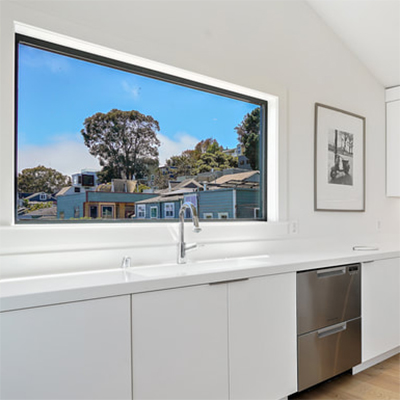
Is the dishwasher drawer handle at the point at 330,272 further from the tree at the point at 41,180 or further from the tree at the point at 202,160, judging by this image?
the tree at the point at 41,180

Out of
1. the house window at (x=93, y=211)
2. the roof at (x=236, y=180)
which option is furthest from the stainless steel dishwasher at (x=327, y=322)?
the house window at (x=93, y=211)

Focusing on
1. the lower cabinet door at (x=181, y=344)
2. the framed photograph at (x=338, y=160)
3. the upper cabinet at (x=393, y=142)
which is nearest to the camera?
the lower cabinet door at (x=181, y=344)

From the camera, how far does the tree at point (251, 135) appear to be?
277cm

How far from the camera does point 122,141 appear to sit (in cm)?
217

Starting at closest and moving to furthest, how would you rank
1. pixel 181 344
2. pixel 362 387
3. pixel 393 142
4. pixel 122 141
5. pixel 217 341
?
pixel 181 344 → pixel 217 341 → pixel 122 141 → pixel 362 387 → pixel 393 142

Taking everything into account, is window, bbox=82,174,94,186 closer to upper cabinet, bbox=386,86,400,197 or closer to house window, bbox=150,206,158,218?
house window, bbox=150,206,158,218

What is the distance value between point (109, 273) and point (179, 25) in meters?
1.46

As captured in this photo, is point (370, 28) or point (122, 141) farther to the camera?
point (370, 28)

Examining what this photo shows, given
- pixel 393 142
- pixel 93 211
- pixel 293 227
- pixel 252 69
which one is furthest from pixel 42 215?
pixel 393 142

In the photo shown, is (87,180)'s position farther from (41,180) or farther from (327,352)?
(327,352)

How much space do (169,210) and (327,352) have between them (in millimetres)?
1265

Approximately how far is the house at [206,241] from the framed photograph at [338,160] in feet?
0.07

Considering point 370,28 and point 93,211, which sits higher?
point 370,28

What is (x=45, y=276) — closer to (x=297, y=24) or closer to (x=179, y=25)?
(x=179, y=25)
